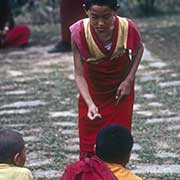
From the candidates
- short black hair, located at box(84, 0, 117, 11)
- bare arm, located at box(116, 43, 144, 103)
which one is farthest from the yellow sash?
short black hair, located at box(84, 0, 117, 11)

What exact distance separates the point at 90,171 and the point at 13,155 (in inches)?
15.6

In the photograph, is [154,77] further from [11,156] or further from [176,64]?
[11,156]

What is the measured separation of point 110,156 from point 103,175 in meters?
0.13

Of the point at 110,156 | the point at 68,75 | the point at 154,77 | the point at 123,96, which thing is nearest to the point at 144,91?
the point at 154,77

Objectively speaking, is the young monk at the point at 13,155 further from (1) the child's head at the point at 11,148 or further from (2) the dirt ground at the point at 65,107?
(2) the dirt ground at the point at 65,107

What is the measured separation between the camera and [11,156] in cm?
381

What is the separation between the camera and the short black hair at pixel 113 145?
3.80 metres

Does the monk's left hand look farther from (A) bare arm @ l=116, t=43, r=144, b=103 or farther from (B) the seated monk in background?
(B) the seated monk in background

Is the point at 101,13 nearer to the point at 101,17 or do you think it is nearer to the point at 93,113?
the point at 101,17

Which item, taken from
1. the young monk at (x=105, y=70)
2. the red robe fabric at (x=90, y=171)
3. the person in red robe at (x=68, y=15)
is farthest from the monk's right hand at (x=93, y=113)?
the person in red robe at (x=68, y=15)

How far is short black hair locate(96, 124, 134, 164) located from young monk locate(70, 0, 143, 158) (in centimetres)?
54

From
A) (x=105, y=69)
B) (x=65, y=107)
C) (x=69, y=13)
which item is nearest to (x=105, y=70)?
(x=105, y=69)

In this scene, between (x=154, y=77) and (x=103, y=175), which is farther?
(x=154, y=77)

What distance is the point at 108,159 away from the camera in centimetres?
382
